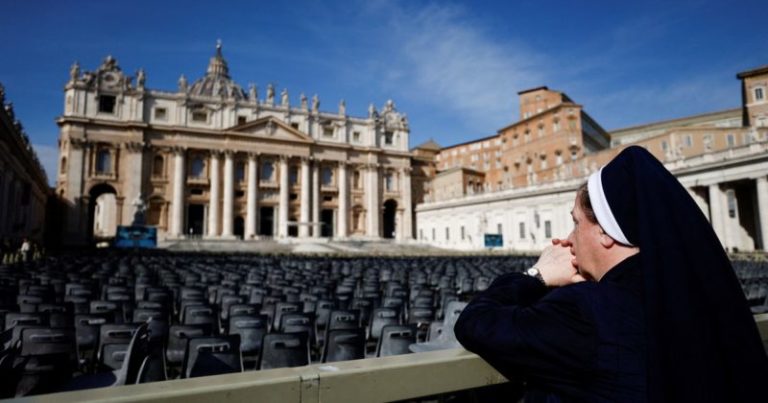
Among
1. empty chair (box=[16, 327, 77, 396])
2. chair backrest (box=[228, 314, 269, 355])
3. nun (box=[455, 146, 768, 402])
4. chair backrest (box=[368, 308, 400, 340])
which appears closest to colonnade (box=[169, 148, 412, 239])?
chair backrest (box=[368, 308, 400, 340])

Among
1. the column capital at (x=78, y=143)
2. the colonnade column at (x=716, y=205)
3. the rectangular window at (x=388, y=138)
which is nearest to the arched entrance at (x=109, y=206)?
the column capital at (x=78, y=143)

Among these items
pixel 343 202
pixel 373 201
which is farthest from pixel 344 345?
pixel 373 201

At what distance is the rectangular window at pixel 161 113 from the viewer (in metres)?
48.9

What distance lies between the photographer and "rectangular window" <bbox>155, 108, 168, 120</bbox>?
1925 inches

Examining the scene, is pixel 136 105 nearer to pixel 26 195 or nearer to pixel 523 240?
pixel 26 195

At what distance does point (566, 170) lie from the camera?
49.1m

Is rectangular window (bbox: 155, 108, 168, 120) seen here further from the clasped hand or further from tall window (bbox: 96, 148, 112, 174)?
the clasped hand

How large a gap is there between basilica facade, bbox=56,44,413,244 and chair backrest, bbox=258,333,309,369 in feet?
135

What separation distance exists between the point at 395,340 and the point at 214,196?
162 ft

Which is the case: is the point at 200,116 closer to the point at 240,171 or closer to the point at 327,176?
the point at 240,171

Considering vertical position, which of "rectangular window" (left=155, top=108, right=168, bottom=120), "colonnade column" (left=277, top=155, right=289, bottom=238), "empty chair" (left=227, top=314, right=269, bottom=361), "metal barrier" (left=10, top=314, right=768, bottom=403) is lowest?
"empty chair" (left=227, top=314, right=269, bottom=361)

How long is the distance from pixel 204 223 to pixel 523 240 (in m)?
35.8

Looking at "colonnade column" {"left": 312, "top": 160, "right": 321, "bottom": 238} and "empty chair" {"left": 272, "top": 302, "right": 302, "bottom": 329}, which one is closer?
"empty chair" {"left": 272, "top": 302, "right": 302, "bottom": 329}

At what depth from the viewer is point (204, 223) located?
49844 mm
